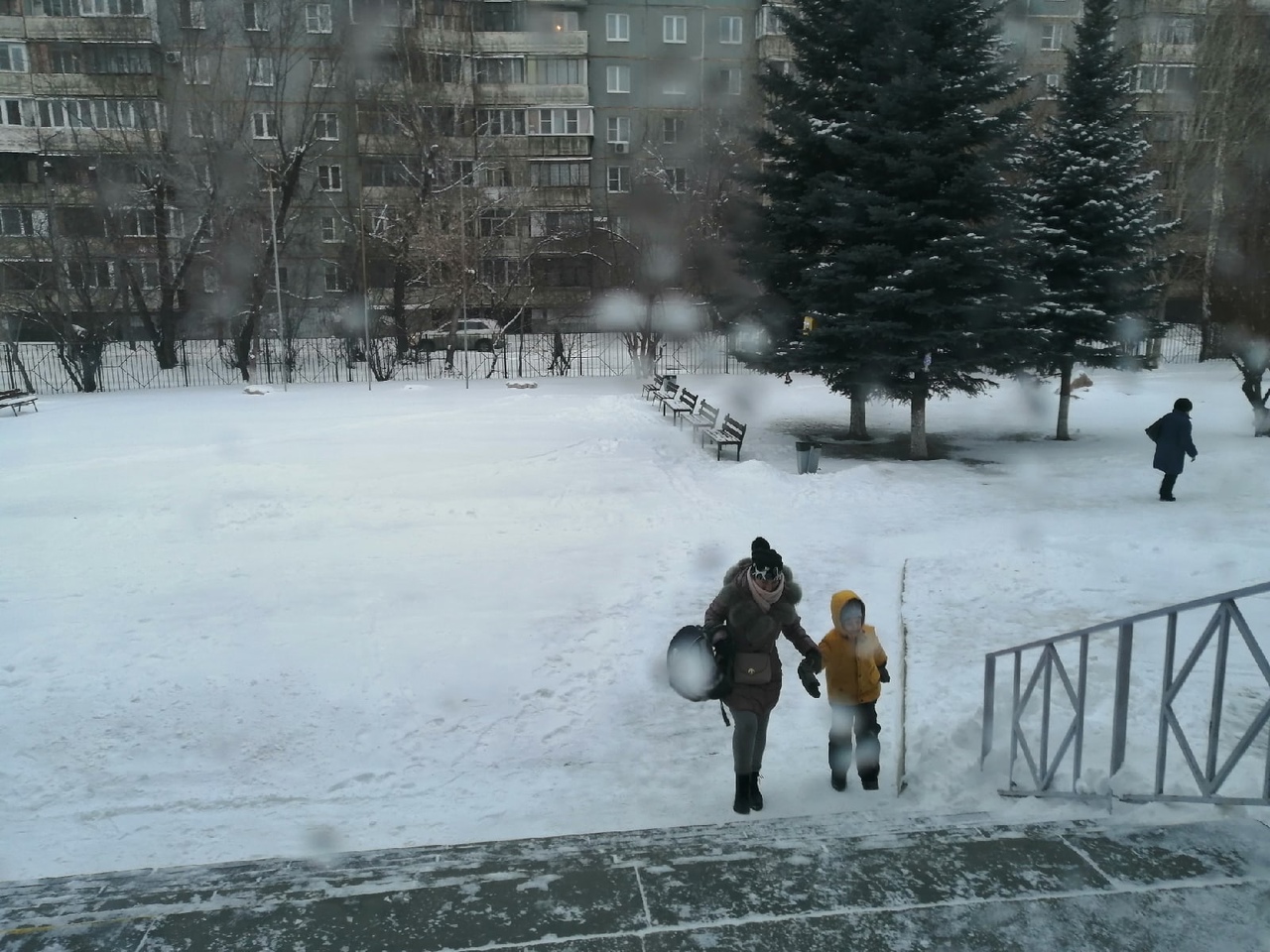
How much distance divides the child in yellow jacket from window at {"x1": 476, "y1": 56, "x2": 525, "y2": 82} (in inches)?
1587

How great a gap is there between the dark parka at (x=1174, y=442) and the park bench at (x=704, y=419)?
24.3 feet

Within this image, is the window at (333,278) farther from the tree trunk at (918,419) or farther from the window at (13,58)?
the tree trunk at (918,419)

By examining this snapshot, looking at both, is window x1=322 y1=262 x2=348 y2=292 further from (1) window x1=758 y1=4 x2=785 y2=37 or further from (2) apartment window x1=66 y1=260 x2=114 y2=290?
(1) window x1=758 y1=4 x2=785 y2=37

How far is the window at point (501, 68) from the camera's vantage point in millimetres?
41844

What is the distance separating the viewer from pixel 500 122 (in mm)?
41875

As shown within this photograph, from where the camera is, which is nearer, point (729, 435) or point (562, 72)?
point (729, 435)

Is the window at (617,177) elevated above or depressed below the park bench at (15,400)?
above

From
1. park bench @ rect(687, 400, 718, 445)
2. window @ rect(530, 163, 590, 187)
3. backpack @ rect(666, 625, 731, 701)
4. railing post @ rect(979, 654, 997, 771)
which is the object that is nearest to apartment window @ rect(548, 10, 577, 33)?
window @ rect(530, 163, 590, 187)

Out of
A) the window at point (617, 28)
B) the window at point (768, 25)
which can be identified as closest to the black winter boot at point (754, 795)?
the window at point (768, 25)

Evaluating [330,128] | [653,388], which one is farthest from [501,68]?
[653,388]

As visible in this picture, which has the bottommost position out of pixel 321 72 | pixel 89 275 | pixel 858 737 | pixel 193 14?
pixel 858 737

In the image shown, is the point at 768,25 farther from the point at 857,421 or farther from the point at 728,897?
the point at 728,897

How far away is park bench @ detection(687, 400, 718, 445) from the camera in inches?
709

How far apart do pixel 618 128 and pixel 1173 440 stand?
124 feet
